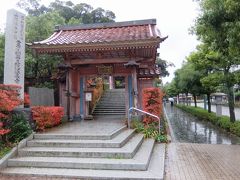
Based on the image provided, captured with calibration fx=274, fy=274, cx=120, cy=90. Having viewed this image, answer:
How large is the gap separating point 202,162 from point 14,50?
725 centimetres

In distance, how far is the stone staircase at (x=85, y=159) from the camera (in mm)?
6535

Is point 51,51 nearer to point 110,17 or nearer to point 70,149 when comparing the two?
point 70,149

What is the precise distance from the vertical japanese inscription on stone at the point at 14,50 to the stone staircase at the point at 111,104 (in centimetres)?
797

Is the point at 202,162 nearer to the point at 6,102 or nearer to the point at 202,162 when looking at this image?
the point at 202,162

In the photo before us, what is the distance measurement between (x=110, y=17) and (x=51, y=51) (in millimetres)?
34765

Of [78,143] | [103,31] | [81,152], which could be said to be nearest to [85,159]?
[81,152]

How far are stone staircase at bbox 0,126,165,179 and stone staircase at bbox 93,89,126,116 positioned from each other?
8.53 metres

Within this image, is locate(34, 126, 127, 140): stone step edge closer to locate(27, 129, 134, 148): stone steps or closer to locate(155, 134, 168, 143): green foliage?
locate(27, 129, 134, 148): stone steps

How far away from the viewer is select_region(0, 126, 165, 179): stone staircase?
6535 mm

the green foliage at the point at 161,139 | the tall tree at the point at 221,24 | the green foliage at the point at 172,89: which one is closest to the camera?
the tall tree at the point at 221,24

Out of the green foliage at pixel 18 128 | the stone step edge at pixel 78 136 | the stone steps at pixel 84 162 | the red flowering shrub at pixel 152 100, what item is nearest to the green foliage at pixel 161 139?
the red flowering shrub at pixel 152 100

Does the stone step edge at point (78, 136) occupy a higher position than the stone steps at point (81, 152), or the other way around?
the stone step edge at point (78, 136)

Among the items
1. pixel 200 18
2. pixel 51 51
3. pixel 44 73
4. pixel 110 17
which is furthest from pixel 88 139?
pixel 110 17

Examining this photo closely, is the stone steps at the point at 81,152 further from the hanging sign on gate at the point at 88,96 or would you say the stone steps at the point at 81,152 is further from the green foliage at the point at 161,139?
the hanging sign on gate at the point at 88,96
